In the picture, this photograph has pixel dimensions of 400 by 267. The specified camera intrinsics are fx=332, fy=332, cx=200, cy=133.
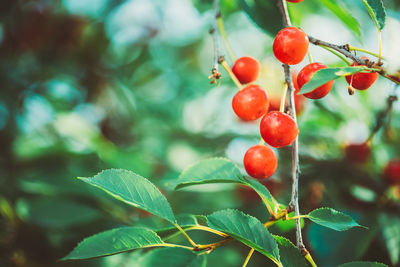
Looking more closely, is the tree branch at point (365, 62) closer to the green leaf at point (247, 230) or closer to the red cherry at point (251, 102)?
the red cherry at point (251, 102)

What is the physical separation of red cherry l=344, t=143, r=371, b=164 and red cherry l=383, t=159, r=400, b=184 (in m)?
0.13

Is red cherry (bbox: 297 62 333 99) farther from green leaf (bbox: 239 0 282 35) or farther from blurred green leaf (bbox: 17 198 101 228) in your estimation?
blurred green leaf (bbox: 17 198 101 228)

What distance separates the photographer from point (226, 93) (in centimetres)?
270

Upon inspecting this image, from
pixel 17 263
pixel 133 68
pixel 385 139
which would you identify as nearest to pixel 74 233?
pixel 17 263

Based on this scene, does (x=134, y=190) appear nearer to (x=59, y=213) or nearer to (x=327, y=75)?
(x=327, y=75)

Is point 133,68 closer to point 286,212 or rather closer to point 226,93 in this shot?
point 226,93

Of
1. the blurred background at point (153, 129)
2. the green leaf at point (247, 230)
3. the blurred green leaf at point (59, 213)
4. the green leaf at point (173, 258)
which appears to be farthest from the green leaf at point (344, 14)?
the blurred green leaf at point (59, 213)

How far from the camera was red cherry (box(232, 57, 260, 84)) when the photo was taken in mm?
1070

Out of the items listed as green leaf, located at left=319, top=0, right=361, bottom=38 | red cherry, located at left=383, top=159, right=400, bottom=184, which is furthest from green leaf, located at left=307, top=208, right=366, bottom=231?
red cherry, located at left=383, top=159, right=400, bottom=184

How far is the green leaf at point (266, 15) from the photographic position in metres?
1.10

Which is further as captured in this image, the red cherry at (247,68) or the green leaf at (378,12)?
the red cherry at (247,68)

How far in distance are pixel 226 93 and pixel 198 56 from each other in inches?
36.0

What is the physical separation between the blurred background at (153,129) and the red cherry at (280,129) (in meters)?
0.42

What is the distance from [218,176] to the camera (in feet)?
2.89
